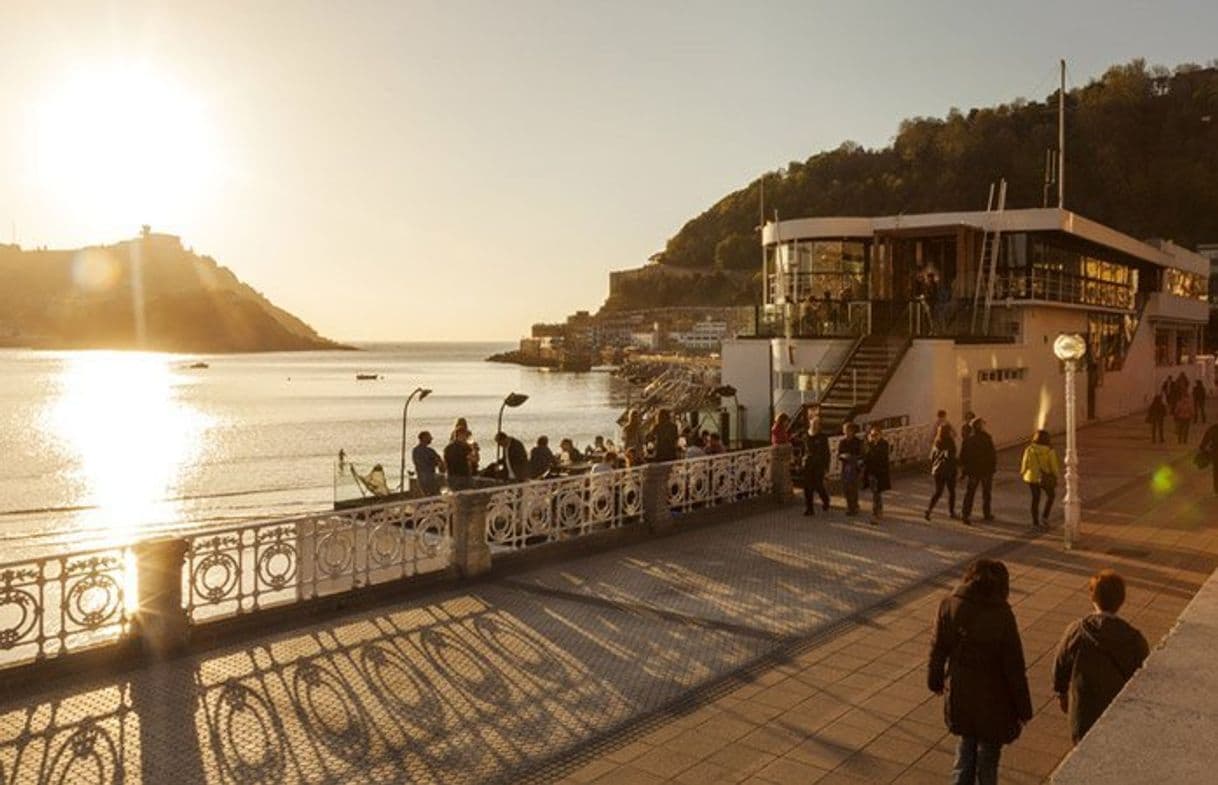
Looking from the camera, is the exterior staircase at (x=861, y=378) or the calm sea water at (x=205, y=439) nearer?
the exterior staircase at (x=861, y=378)

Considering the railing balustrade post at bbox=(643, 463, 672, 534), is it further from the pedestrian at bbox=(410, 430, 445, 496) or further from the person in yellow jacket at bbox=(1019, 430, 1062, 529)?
the person in yellow jacket at bbox=(1019, 430, 1062, 529)

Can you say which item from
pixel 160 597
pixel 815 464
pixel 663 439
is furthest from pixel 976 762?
pixel 663 439

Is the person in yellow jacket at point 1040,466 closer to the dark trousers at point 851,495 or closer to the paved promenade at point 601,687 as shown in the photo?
the paved promenade at point 601,687

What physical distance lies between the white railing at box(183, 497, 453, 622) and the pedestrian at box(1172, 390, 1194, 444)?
25678mm

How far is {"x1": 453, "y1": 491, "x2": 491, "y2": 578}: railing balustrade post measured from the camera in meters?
12.2

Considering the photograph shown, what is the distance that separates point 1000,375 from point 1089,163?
371 ft

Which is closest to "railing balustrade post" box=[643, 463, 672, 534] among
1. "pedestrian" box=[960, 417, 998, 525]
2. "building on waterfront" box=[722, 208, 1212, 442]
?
"pedestrian" box=[960, 417, 998, 525]

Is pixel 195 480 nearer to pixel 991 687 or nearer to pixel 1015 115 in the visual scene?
pixel 991 687

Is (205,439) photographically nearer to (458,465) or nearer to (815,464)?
(458,465)

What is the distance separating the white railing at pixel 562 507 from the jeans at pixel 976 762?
796cm

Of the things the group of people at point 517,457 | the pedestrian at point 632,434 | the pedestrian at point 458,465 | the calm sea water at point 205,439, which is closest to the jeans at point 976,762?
the group of people at point 517,457

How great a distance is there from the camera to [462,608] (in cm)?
1107

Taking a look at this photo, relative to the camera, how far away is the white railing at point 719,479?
53.9 ft

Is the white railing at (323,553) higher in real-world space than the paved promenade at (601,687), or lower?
higher
